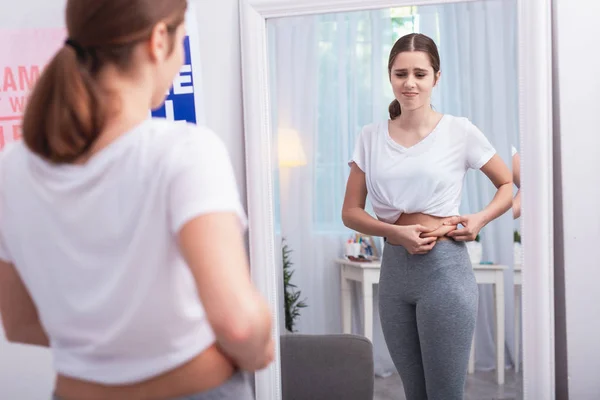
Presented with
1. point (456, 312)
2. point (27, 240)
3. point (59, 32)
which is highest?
point (59, 32)

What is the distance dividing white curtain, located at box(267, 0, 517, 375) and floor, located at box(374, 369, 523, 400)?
29 millimetres

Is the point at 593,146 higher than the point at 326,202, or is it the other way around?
the point at 593,146

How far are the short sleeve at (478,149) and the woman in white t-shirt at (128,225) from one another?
48.0 inches

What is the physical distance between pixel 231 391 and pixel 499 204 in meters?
1.27

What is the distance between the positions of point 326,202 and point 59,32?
1.00m

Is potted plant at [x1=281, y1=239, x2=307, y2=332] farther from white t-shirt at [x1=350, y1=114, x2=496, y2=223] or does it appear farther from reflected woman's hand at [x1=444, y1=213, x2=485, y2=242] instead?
reflected woman's hand at [x1=444, y1=213, x2=485, y2=242]

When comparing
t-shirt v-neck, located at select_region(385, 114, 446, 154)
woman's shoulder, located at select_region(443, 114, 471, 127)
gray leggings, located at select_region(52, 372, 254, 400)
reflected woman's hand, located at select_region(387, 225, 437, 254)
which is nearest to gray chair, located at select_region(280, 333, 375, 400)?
reflected woman's hand, located at select_region(387, 225, 437, 254)

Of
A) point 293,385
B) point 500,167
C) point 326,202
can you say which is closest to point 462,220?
point 500,167

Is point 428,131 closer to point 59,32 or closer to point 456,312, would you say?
point 456,312

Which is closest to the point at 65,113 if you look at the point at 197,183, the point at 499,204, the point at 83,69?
the point at 83,69

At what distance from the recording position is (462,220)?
5.92 feet

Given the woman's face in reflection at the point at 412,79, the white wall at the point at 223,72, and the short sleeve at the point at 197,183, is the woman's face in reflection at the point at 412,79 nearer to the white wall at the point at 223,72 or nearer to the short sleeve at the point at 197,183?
the white wall at the point at 223,72

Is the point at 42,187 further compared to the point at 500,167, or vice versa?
the point at 500,167

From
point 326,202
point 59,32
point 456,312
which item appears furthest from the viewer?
point 59,32
